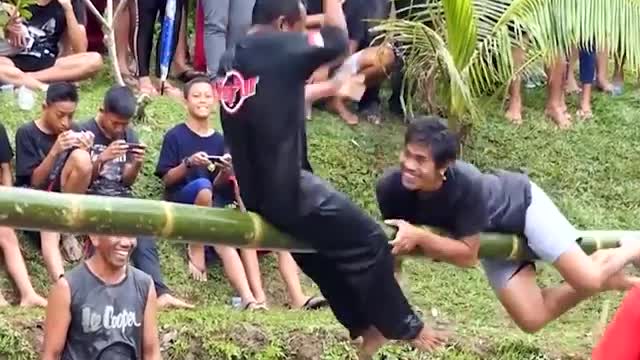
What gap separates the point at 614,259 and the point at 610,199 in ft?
16.2

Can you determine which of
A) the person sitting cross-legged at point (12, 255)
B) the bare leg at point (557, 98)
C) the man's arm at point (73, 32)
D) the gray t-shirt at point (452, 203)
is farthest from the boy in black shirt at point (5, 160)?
the bare leg at point (557, 98)

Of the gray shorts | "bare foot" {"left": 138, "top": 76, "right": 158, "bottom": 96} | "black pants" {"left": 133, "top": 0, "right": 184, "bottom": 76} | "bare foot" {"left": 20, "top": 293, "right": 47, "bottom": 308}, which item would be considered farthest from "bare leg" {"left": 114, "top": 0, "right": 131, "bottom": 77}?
the gray shorts

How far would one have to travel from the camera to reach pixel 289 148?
5.54 meters

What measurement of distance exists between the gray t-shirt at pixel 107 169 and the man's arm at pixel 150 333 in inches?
36.9

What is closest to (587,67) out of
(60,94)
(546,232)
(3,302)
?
(60,94)

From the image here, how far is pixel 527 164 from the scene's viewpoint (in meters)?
11.4

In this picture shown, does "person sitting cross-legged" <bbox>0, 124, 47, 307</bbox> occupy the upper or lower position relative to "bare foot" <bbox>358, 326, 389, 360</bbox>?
lower

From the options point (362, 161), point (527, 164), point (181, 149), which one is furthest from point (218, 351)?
point (527, 164)

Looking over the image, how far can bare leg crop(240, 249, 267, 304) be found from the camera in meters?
8.95

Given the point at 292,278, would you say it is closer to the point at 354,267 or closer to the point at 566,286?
the point at 566,286

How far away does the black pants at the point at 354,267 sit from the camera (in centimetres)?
568

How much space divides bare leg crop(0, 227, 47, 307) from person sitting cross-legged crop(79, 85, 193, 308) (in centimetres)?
55

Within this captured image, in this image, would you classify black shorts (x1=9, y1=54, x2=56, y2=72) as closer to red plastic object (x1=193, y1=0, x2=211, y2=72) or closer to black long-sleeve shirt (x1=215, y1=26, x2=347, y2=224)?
red plastic object (x1=193, y1=0, x2=211, y2=72)

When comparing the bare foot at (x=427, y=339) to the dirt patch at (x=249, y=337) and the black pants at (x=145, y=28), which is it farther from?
the black pants at (x=145, y=28)
